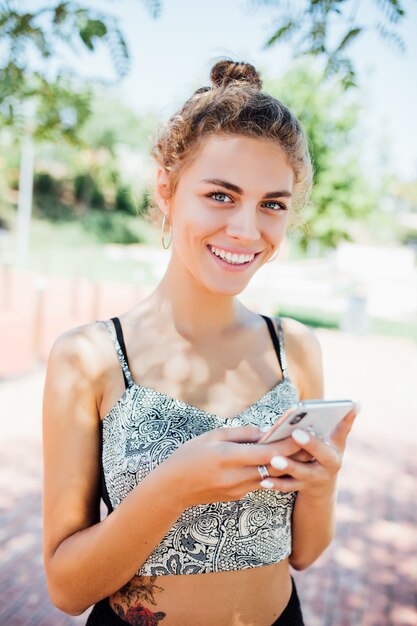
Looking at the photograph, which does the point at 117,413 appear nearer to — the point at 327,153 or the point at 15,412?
the point at 15,412

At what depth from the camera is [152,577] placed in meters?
1.55

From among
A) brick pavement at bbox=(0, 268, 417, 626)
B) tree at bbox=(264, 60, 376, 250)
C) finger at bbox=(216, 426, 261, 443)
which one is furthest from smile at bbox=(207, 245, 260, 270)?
tree at bbox=(264, 60, 376, 250)

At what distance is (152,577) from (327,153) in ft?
48.2

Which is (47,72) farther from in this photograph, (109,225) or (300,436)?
(109,225)

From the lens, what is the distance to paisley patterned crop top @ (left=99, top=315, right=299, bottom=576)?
1.54 meters

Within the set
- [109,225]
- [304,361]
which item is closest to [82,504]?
[304,361]

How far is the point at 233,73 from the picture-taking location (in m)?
1.89

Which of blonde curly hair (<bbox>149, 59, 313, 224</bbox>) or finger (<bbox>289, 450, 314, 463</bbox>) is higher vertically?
blonde curly hair (<bbox>149, 59, 313, 224</bbox>)

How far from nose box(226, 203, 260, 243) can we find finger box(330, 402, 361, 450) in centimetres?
56

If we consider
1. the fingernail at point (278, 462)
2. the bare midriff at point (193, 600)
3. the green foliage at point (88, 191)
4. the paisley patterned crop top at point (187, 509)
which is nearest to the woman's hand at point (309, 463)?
the fingernail at point (278, 462)

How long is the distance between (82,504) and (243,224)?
0.86 meters

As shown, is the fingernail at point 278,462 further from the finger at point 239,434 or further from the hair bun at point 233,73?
the hair bun at point 233,73

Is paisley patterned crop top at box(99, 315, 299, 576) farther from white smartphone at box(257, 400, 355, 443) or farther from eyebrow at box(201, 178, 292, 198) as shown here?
eyebrow at box(201, 178, 292, 198)

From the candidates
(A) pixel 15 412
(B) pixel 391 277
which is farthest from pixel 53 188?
(A) pixel 15 412
